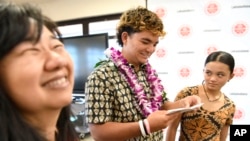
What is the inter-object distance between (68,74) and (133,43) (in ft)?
2.83

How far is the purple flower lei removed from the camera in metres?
1.56

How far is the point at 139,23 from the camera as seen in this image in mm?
1582

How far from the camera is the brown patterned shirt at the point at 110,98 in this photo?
4.68ft

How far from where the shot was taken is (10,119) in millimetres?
661

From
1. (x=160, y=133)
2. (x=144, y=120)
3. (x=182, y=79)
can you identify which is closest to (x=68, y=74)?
(x=144, y=120)

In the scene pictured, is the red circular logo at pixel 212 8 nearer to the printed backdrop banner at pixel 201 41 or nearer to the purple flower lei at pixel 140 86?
the printed backdrop banner at pixel 201 41

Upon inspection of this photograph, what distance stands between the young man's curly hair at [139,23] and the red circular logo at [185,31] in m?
1.92

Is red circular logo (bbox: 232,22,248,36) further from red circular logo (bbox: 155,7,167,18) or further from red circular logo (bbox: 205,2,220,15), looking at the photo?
red circular logo (bbox: 155,7,167,18)

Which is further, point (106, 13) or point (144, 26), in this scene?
point (106, 13)

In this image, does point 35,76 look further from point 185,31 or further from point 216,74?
point 185,31

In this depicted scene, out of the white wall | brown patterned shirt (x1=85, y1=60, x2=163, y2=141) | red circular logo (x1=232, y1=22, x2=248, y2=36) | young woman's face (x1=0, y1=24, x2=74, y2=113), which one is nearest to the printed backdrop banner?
red circular logo (x1=232, y1=22, x2=248, y2=36)

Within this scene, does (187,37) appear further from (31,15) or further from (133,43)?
(31,15)

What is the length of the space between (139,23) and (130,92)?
40 cm

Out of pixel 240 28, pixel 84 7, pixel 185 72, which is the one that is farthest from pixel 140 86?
pixel 84 7
